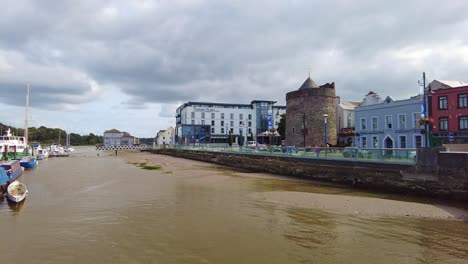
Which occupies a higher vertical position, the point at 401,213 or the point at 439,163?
the point at 439,163

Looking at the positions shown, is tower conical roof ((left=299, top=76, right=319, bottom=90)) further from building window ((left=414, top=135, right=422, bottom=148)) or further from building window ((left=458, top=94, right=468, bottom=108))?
building window ((left=458, top=94, right=468, bottom=108))

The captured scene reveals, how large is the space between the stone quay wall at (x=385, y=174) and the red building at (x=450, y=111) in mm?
13874

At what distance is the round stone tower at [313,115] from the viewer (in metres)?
47.1

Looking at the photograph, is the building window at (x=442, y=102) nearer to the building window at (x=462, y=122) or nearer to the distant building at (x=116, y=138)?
the building window at (x=462, y=122)

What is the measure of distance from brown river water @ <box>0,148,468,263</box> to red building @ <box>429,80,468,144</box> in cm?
1995

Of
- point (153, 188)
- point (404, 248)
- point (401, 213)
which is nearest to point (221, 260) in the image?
Answer: point (404, 248)

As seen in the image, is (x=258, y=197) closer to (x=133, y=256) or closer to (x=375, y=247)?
(x=375, y=247)

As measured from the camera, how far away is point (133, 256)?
8.22m

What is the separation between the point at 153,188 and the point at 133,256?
13.0 meters

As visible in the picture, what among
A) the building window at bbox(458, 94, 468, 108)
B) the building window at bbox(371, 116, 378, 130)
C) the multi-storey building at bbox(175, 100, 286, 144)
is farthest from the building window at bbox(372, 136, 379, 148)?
the multi-storey building at bbox(175, 100, 286, 144)

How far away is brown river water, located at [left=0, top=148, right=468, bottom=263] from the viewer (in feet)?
27.2

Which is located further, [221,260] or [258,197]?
[258,197]

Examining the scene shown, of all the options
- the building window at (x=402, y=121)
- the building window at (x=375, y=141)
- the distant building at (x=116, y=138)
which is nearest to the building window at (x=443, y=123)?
the building window at (x=402, y=121)

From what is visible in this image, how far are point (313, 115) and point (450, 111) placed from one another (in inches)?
703
